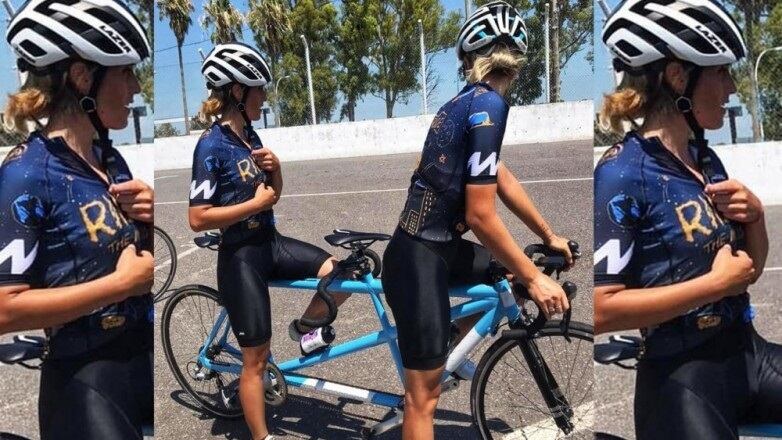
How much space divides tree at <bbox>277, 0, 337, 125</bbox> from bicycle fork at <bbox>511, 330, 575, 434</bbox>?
35.3 inches

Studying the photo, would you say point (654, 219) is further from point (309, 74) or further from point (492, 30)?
point (309, 74)

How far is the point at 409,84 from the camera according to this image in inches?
50.4

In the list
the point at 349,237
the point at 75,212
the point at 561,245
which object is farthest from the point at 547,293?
the point at 75,212

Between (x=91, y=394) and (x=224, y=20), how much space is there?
0.89 m

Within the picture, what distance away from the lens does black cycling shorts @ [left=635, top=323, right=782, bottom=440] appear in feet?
4.14

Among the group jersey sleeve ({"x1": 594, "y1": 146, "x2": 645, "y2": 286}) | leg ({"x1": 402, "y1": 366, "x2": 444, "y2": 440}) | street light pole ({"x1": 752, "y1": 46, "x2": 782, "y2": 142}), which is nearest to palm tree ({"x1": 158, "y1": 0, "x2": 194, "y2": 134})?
leg ({"x1": 402, "y1": 366, "x2": 444, "y2": 440})

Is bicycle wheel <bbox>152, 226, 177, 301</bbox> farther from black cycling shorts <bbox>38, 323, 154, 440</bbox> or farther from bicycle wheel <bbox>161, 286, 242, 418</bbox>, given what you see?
black cycling shorts <bbox>38, 323, 154, 440</bbox>

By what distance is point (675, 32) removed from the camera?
1106mm

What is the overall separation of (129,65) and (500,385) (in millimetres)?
1349

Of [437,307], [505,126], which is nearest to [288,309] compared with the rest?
[437,307]

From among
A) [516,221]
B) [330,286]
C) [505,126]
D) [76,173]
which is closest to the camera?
[76,173]

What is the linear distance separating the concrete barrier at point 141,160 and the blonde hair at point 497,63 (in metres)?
0.74

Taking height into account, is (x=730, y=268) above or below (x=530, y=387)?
above

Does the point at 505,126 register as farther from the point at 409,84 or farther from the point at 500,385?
the point at 500,385
